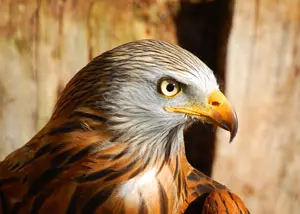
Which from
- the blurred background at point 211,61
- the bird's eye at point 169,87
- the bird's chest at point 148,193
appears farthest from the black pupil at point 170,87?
the blurred background at point 211,61

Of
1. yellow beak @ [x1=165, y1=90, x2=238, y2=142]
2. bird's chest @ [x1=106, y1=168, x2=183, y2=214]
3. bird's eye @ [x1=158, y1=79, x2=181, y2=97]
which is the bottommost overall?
bird's chest @ [x1=106, y1=168, x2=183, y2=214]

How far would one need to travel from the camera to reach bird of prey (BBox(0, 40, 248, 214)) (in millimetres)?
1370

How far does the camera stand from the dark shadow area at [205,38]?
2232 mm

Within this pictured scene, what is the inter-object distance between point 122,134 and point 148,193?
0.49 ft

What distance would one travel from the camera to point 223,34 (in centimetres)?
222

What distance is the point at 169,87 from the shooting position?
137cm

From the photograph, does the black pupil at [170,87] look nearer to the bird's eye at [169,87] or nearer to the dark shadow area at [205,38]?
the bird's eye at [169,87]

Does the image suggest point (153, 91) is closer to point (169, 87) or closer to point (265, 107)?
point (169, 87)

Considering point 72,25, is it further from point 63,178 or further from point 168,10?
point 63,178

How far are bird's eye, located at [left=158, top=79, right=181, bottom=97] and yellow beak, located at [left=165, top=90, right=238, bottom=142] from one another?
0.04m

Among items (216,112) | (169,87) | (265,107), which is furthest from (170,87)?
(265,107)

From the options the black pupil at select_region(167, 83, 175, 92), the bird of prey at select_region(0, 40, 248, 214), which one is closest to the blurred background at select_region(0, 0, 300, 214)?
the bird of prey at select_region(0, 40, 248, 214)

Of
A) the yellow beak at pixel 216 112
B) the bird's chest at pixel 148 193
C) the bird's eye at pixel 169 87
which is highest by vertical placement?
the bird's eye at pixel 169 87

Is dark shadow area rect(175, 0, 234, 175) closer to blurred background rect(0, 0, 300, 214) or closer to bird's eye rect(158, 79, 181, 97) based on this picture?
blurred background rect(0, 0, 300, 214)
